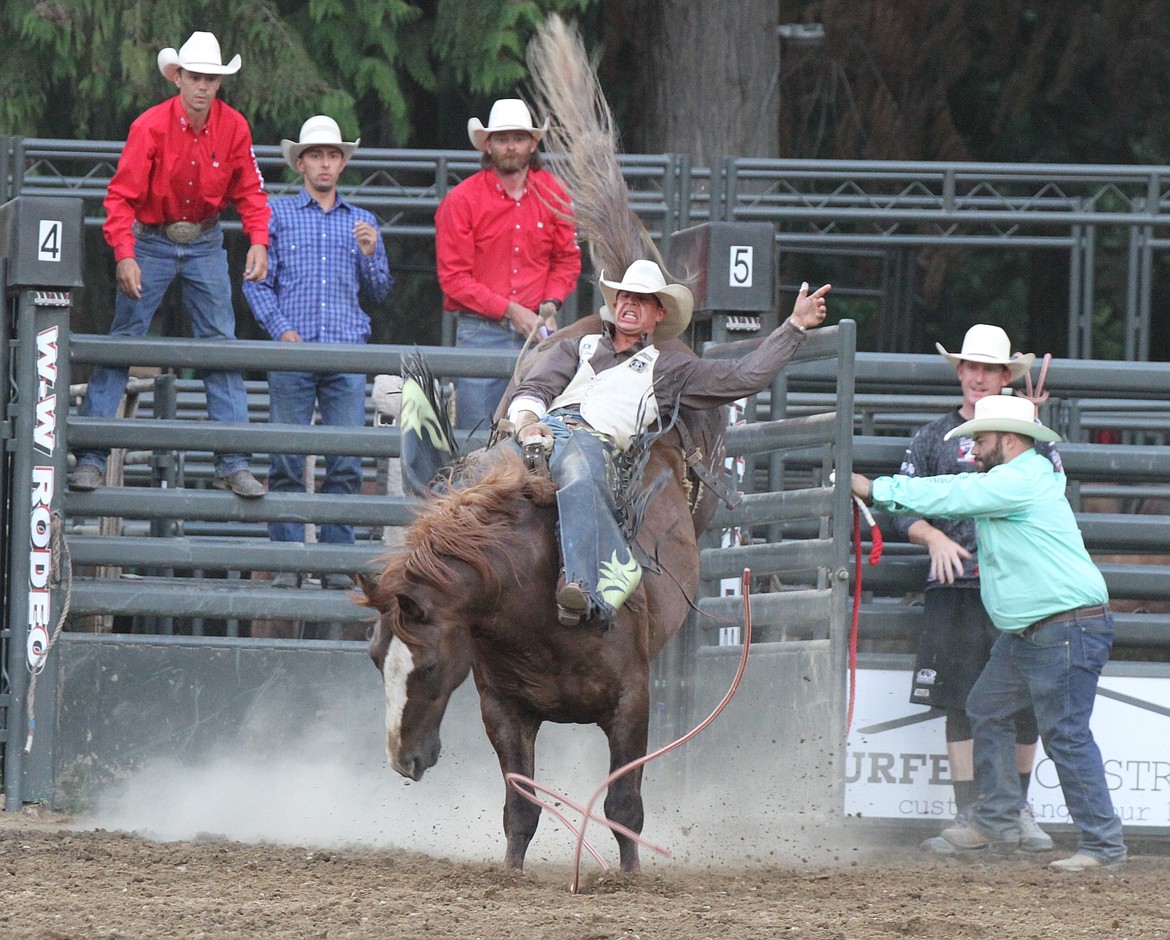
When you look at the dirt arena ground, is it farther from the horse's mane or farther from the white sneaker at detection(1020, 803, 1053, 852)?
the horse's mane

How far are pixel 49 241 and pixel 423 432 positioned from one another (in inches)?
75.9

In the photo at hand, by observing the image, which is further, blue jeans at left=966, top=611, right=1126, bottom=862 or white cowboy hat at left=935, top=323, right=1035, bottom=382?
white cowboy hat at left=935, top=323, right=1035, bottom=382

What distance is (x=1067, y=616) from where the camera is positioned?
6543 millimetres

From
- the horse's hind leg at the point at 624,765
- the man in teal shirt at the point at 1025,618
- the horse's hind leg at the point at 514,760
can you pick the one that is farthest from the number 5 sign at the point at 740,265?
the horse's hind leg at the point at 514,760

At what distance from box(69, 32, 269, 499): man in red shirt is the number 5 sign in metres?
2.11

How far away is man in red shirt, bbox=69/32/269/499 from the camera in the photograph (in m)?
7.48

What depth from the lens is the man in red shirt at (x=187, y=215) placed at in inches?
295

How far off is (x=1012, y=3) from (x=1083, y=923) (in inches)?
480

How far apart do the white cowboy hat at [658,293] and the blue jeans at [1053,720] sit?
1.76 meters

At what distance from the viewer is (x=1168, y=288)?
15977mm

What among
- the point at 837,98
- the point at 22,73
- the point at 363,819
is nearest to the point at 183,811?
the point at 363,819

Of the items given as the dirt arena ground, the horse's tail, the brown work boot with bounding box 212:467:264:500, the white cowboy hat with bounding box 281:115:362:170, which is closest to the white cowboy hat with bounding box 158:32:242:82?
the white cowboy hat with bounding box 281:115:362:170

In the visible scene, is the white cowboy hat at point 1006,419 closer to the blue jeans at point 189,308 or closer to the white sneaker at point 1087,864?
the white sneaker at point 1087,864

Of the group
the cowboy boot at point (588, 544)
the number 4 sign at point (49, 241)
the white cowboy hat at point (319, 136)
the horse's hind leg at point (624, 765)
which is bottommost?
the horse's hind leg at point (624, 765)
